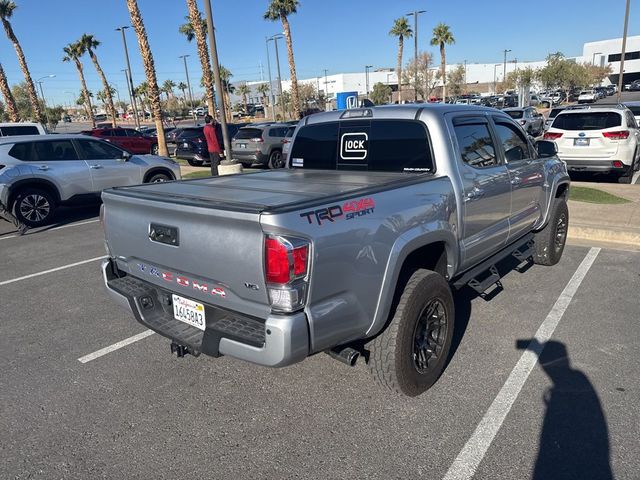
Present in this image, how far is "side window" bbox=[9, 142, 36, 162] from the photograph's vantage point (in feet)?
29.9

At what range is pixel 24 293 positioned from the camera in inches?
221

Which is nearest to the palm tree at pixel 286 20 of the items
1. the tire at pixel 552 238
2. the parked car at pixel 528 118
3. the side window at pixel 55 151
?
the parked car at pixel 528 118

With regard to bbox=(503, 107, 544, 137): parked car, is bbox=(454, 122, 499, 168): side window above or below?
above

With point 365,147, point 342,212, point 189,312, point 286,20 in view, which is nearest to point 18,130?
point 365,147

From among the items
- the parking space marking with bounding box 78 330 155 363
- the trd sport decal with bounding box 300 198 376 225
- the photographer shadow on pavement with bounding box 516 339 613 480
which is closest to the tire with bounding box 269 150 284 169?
the parking space marking with bounding box 78 330 155 363

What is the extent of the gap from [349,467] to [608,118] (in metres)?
10.9

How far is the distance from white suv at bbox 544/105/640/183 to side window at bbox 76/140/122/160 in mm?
10023

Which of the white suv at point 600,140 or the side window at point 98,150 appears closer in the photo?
the side window at point 98,150

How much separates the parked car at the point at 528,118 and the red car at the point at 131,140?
17260 millimetres

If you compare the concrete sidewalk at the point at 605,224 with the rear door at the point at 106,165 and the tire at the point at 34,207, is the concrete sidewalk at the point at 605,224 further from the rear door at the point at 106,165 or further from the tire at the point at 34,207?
the tire at the point at 34,207

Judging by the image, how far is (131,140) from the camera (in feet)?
76.5

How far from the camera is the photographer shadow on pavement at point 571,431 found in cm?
251

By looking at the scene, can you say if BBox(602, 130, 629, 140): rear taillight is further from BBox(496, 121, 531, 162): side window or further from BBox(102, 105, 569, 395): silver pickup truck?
BBox(102, 105, 569, 395): silver pickup truck

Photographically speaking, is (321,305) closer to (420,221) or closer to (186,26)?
(420,221)
